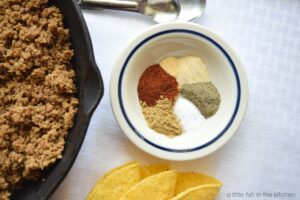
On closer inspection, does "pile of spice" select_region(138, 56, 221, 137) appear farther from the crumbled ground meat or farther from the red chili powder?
the crumbled ground meat

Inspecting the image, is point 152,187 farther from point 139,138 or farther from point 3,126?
point 3,126

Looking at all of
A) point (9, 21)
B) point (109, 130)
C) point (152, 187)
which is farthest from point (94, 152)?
point (9, 21)

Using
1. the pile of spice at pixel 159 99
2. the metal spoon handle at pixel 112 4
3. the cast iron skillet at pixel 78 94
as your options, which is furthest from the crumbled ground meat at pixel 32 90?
the pile of spice at pixel 159 99

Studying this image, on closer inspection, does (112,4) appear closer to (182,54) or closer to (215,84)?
(182,54)

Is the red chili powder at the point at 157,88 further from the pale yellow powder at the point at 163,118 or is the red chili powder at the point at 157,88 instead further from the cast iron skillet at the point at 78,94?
the cast iron skillet at the point at 78,94

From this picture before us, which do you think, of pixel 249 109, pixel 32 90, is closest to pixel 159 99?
pixel 249 109

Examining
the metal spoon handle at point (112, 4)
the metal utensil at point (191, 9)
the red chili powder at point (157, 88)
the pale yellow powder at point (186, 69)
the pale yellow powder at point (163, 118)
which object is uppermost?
the metal utensil at point (191, 9)
